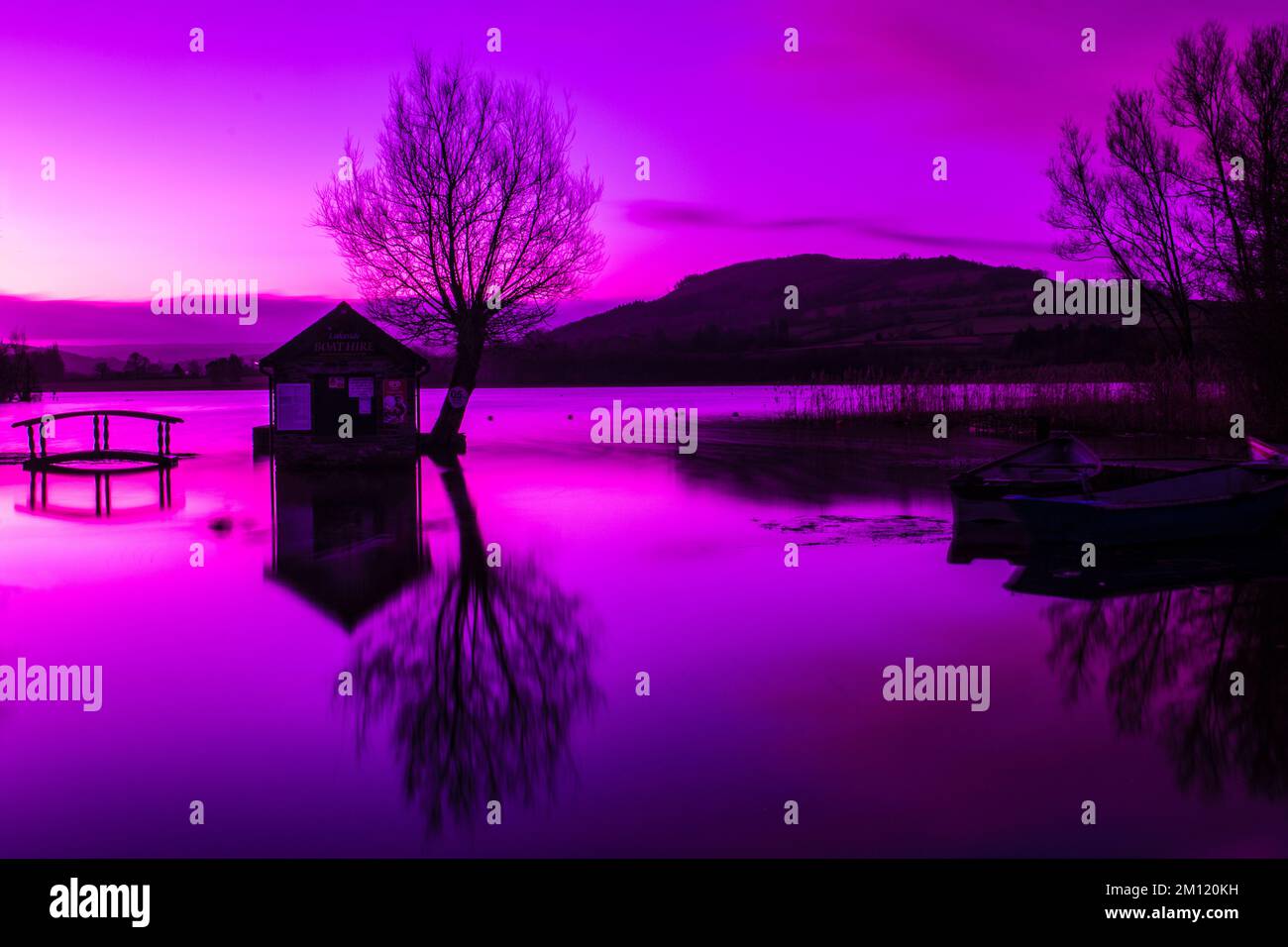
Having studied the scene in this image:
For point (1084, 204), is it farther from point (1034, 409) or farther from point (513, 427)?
point (513, 427)

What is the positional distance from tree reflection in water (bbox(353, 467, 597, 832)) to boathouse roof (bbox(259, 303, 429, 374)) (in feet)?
56.3

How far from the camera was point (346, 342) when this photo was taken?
30250 mm

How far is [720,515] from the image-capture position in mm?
20750

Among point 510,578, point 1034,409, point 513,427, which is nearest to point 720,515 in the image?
point 510,578

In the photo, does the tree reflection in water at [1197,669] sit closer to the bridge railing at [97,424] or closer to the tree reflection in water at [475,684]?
the tree reflection in water at [475,684]

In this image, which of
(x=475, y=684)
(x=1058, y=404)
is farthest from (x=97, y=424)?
(x=1058, y=404)

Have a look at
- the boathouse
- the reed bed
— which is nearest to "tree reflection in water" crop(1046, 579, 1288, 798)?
the boathouse

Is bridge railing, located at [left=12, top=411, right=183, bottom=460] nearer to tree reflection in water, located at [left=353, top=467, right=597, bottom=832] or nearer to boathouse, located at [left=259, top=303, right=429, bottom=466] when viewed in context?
boathouse, located at [left=259, top=303, right=429, bottom=466]

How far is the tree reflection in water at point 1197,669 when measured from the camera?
24.5 ft

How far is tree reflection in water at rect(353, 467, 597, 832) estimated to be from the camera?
7.18 metres

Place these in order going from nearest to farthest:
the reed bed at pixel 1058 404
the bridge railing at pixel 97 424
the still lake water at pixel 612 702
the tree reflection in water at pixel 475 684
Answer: the still lake water at pixel 612 702
the tree reflection in water at pixel 475 684
the bridge railing at pixel 97 424
the reed bed at pixel 1058 404

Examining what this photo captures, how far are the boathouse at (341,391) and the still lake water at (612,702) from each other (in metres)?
11.5

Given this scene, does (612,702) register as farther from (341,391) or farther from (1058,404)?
(1058,404)

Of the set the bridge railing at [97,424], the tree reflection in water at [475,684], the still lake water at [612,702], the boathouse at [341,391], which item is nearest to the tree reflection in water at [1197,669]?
the still lake water at [612,702]
